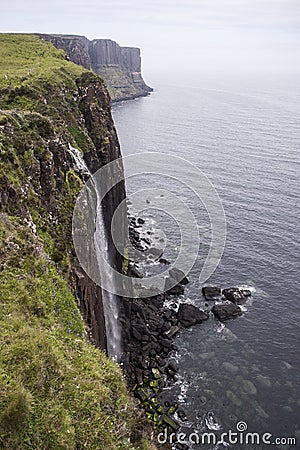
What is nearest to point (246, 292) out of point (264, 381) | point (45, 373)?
point (264, 381)

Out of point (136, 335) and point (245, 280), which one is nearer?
point (136, 335)

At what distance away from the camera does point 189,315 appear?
46.9 m

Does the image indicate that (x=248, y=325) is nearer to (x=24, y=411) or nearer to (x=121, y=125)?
(x=24, y=411)

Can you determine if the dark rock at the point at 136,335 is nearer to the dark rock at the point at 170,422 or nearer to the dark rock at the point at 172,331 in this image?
the dark rock at the point at 172,331

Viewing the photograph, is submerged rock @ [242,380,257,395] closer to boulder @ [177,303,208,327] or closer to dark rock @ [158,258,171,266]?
boulder @ [177,303,208,327]

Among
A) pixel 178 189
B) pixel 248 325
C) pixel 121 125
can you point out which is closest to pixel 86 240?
pixel 248 325

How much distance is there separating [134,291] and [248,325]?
14522mm

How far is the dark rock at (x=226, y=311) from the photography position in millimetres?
47656

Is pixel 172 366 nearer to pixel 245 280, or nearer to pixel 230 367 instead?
pixel 230 367

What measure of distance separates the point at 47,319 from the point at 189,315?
110 feet

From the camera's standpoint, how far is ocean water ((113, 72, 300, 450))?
3572 centimetres

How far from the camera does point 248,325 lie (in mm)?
46406

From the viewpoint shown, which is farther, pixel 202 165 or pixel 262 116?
pixel 262 116

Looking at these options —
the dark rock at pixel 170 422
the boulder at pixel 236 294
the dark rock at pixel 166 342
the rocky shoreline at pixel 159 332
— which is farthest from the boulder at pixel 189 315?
the dark rock at pixel 170 422
